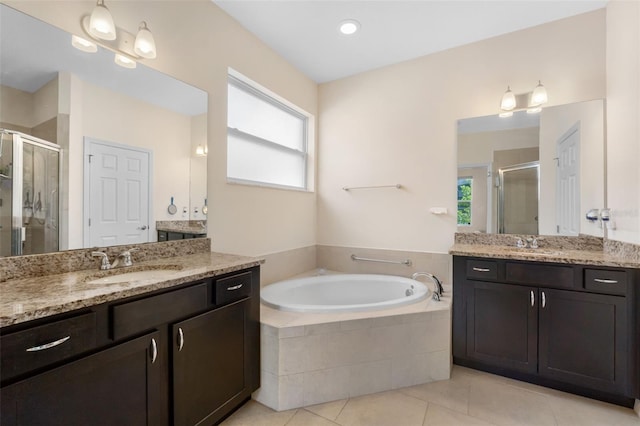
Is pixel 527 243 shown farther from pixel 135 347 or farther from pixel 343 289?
pixel 135 347

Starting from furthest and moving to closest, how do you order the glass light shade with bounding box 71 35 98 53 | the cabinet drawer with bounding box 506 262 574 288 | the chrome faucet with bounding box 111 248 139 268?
the cabinet drawer with bounding box 506 262 574 288 → the chrome faucet with bounding box 111 248 139 268 → the glass light shade with bounding box 71 35 98 53

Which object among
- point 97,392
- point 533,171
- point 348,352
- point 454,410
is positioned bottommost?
point 454,410

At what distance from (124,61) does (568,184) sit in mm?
3289

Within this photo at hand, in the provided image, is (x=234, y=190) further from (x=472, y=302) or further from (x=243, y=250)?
(x=472, y=302)

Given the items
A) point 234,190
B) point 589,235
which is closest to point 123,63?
point 234,190

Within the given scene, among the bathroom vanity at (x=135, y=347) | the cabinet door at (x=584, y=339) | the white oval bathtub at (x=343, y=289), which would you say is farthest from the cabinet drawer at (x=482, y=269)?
the bathroom vanity at (x=135, y=347)

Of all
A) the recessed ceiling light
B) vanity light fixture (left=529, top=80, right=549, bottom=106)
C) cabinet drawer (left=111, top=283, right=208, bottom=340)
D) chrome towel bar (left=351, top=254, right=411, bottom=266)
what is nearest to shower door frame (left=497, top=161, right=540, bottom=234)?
vanity light fixture (left=529, top=80, right=549, bottom=106)

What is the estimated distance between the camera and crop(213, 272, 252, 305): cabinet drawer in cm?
153

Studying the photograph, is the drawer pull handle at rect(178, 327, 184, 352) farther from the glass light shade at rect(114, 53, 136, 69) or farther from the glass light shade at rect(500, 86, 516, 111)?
the glass light shade at rect(500, 86, 516, 111)

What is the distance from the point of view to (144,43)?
163 centimetres

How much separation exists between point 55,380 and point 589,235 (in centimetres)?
326

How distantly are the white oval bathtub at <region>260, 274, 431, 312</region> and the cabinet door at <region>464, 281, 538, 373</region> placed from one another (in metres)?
0.43

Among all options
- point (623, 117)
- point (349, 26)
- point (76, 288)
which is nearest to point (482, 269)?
point (623, 117)

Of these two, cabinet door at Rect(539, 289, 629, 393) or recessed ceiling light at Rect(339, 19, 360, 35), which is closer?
cabinet door at Rect(539, 289, 629, 393)
